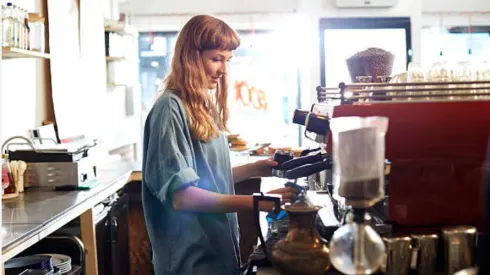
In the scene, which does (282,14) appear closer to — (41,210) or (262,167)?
(41,210)

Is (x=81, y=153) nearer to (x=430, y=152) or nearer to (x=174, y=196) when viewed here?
(x=174, y=196)

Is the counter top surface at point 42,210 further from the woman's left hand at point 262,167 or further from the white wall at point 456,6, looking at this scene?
the white wall at point 456,6

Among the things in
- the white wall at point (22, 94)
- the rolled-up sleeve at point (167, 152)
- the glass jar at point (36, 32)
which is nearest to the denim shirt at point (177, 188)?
the rolled-up sleeve at point (167, 152)

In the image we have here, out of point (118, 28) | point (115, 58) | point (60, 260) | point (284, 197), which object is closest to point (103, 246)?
point (60, 260)

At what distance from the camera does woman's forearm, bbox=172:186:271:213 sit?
66.1 inches

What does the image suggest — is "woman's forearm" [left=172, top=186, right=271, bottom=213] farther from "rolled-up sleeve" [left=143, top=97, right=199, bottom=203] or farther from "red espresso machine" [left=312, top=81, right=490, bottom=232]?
"red espresso machine" [left=312, top=81, right=490, bottom=232]

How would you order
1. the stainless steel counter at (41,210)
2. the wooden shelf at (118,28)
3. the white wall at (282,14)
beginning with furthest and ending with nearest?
1. the white wall at (282,14)
2. the wooden shelf at (118,28)
3. the stainless steel counter at (41,210)

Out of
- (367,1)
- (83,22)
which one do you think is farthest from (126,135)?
(367,1)

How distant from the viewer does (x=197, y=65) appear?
1.85 meters

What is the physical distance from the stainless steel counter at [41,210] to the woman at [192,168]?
601 mm

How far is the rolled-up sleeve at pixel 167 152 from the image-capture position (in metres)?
1.67

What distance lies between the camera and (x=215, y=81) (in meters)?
1.92

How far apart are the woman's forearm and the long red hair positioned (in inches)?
7.5

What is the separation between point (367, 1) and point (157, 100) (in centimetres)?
407
